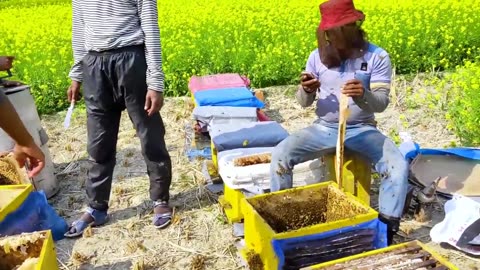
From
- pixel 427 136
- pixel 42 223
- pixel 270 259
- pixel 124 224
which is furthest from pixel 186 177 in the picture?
pixel 427 136

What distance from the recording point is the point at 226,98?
4.78 m

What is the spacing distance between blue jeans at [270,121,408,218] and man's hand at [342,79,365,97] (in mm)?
357

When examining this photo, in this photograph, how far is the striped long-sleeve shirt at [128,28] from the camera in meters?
3.23

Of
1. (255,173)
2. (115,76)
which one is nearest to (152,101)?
(115,76)

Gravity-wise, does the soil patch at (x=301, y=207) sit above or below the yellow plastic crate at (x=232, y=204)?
above

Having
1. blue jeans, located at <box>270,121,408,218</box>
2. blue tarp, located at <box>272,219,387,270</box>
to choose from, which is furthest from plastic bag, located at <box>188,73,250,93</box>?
blue tarp, located at <box>272,219,387,270</box>

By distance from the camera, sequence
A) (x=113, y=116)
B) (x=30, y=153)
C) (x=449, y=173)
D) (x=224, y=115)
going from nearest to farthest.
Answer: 1. (x=30, y=153)
2. (x=113, y=116)
3. (x=449, y=173)
4. (x=224, y=115)

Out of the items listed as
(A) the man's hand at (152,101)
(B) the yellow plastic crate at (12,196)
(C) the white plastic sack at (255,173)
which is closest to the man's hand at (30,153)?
(B) the yellow plastic crate at (12,196)

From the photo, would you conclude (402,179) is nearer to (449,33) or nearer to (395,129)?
(395,129)

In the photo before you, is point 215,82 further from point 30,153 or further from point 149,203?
point 30,153

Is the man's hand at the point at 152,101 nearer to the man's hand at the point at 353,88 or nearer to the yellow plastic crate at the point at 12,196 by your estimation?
the yellow plastic crate at the point at 12,196

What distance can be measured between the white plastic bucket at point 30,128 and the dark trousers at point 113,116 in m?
0.68

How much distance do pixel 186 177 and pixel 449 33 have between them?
4427 mm

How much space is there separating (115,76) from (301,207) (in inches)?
55.6
